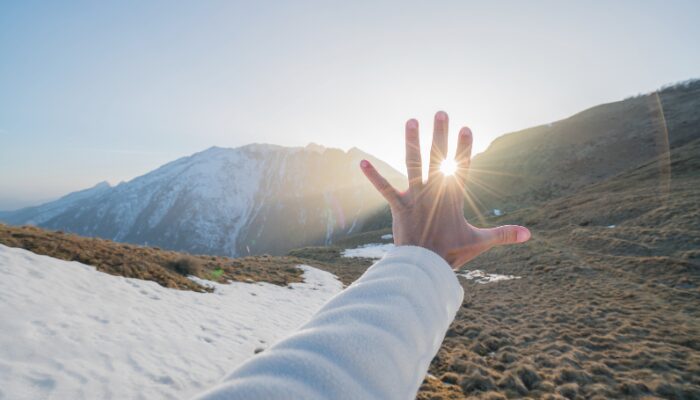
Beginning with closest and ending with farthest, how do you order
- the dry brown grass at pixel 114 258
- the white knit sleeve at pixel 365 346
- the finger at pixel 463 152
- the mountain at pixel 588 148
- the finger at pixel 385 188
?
the white knit sleeve at pixel 365 346
the finger at pixel 463 152
the finger at pixel 385 188
the dry brown grass at pixel 114 258
the mountain at pixel 588 148

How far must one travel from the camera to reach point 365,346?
4.03ft

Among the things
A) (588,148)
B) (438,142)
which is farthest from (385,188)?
(588,148)

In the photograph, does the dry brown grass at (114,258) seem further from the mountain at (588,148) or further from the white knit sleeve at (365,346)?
the mountain at (588,148)

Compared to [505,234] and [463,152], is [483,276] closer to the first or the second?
[505,234]

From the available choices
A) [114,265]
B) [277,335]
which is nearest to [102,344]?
[277,335]

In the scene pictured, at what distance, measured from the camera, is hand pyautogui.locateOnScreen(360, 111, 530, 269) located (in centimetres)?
260

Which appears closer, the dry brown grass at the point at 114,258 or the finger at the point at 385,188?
the finger at the point at 385,188

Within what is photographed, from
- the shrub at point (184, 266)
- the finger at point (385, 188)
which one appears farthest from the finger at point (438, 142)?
the shrub at point (184, 266)

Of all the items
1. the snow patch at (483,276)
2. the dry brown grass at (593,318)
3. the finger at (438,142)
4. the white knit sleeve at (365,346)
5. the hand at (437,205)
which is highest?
the finger at (438,142)

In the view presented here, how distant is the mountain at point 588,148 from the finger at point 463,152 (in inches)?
2239

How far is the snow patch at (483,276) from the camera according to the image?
17955 mm

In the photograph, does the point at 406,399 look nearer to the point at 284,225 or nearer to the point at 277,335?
the point at 277,335

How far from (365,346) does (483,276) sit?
20301mm

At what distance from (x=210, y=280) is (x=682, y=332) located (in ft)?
44.3
